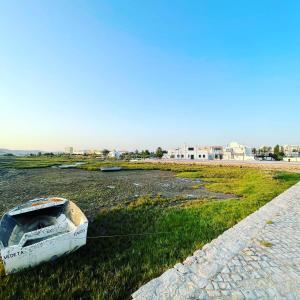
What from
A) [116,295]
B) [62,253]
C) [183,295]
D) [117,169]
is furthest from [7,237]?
[117,169]

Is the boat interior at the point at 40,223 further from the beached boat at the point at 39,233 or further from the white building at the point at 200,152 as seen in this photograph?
the white building at the point at 200,152

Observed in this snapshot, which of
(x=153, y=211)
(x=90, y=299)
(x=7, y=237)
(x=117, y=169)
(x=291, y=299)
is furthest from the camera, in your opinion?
(x=117, y=169)

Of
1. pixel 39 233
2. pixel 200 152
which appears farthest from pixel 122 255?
pixel 200 152

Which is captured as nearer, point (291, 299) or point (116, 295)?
point (291, 299)

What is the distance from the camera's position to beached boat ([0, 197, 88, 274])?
5.84 meters

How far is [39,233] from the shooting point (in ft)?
24.2

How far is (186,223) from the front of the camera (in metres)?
10.0

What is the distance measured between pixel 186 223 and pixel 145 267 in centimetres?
421

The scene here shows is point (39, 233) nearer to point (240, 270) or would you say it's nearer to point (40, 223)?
point (40, 223)

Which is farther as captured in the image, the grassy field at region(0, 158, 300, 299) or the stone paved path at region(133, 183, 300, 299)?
the grassy field at region(0, 158, 300, 299)

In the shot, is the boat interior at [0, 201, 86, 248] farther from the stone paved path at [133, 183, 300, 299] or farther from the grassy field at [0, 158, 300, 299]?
the stone paved path at [133, 183, 300, 299]

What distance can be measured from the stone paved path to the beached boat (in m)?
2.68

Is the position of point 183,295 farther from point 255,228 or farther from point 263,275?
point 255,228

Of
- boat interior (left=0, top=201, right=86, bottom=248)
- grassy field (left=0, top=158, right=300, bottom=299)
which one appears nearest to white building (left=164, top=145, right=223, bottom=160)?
grassy field (left=0, top=158, right=300, bottom=299)
